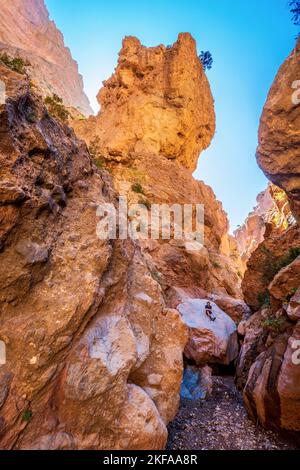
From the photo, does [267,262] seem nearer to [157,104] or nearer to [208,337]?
[208,337]

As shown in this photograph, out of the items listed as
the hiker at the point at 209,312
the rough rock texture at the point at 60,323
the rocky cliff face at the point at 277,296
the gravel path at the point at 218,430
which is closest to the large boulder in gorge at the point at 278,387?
the rocky cliff face at the point at 277,296

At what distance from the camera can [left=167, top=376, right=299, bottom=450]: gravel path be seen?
7.18 meters

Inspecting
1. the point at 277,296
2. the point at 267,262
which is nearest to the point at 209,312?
the point at 267,262

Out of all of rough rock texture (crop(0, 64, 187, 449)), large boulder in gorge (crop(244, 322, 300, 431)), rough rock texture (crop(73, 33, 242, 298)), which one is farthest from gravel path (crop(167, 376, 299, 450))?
rough rock texture (crop(73, 33, 242, 298))

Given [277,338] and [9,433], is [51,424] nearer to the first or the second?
[9,433]

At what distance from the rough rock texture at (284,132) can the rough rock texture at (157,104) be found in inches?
621

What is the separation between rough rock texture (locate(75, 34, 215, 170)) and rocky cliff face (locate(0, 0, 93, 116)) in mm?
33925

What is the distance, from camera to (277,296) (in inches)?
378

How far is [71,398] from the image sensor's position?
5137mm

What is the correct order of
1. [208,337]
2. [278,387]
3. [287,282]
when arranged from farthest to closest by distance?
[208,337], [287,282], [278,387]

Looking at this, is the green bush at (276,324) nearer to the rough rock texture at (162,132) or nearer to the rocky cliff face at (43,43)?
the rough rock texture at (162,132)

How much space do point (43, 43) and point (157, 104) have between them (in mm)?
74113

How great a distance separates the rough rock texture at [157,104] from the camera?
28.0m
